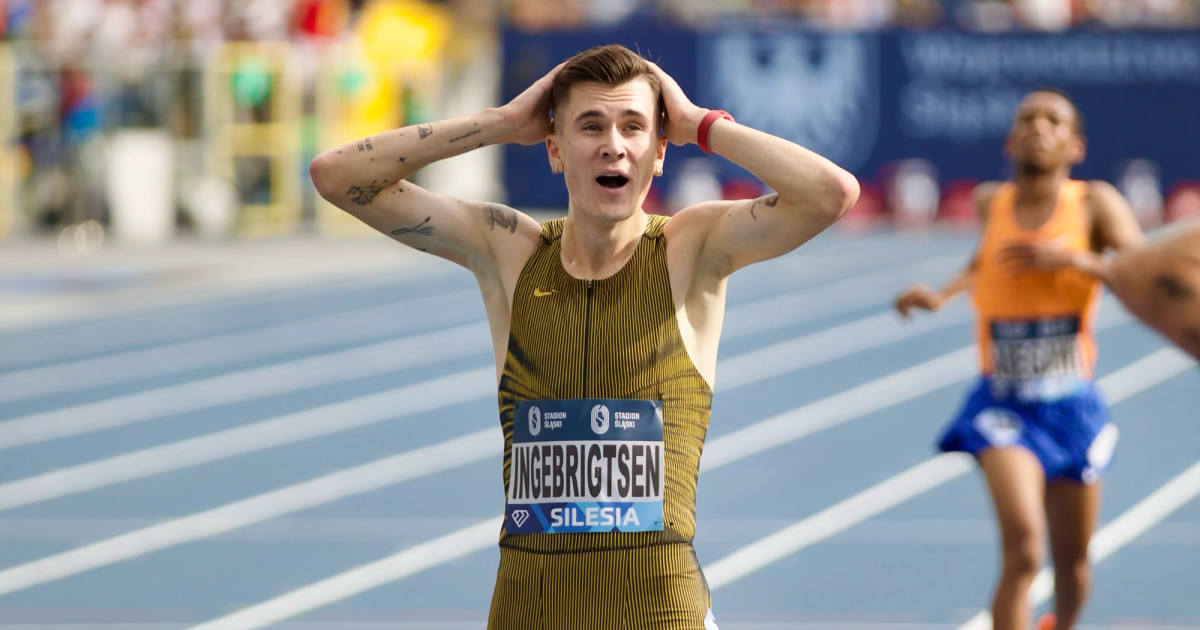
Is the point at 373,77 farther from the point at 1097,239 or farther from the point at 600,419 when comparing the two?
the point at 600,419

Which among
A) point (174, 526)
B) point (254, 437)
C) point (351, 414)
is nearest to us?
point (174, 526)

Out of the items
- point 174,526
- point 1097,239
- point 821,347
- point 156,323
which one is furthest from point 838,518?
point 156,323

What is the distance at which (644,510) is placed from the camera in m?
3.04

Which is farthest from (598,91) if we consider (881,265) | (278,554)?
(881,265)

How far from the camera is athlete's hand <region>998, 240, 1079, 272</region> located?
196 inches

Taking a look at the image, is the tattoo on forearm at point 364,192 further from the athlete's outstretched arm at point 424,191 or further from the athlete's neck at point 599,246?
the athlete's neck at point 599,246

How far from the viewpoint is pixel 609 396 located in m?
3.07

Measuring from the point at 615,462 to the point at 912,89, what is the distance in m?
17.4

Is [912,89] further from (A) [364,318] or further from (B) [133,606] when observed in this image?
(B) [133,606]

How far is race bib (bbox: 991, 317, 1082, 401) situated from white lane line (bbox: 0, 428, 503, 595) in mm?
2655

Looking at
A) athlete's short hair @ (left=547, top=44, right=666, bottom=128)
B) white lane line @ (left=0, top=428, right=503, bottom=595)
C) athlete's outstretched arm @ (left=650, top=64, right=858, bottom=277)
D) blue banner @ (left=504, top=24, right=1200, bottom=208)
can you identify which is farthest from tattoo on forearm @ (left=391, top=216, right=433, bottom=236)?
blue banner @ (left=504, top=24, right=1200, bottom=208)

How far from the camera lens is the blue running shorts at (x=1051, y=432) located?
200 inches

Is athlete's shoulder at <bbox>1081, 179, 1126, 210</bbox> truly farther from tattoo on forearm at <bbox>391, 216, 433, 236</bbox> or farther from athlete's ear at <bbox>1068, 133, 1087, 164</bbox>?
tattoo on forearm at <bbox>391, 216, 433, 236</bbox>

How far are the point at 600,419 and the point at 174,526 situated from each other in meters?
4.68
